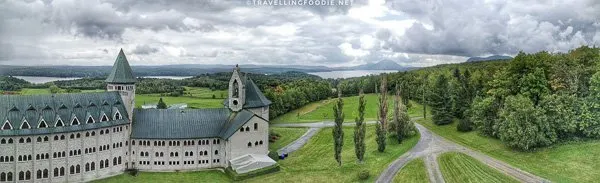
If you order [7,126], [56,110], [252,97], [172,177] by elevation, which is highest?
[252,97]

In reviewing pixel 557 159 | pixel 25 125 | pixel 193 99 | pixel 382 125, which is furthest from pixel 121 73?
pixel 193 99

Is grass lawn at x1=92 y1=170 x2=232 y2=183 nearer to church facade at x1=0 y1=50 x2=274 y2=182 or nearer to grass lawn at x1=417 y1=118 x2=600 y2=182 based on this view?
church facade at x1=0 y1=50 x2=274 y2=182

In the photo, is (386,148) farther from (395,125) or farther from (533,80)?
(533,80)

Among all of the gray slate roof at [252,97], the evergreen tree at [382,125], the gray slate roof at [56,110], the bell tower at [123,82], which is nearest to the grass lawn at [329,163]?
the evergreen tree at [382,125]

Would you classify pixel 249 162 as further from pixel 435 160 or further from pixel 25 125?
pixel 25 125

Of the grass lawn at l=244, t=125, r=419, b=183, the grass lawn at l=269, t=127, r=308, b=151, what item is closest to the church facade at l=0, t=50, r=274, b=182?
the grass lawn at l=244, t=125, r=419, b=183

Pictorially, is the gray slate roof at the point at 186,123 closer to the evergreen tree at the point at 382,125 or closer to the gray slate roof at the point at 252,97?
the gray slate roof at the point at 252,97
